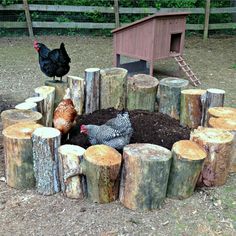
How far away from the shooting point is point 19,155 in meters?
3.50

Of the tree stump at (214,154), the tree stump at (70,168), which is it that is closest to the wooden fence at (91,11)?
the tree stump at (214,154)

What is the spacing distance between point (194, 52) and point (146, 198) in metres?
6.75

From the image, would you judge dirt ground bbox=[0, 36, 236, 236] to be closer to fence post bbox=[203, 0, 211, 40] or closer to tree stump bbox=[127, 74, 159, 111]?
tree stump bbox=[127, 74, 159, 111]

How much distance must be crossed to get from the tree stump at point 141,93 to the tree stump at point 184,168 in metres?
1.52

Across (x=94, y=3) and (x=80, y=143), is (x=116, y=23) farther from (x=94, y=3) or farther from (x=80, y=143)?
(x=80, y=143)

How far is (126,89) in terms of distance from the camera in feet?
16.9

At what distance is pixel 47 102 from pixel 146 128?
1.23 m

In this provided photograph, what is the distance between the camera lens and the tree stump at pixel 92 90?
4.93m

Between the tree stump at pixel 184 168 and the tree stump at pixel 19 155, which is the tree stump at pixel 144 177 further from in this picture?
the tree stump at pixel 19 155

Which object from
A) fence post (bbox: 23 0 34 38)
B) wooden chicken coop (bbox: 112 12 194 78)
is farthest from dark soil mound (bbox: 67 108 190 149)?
fence post (bbox: 23 0 34 38)

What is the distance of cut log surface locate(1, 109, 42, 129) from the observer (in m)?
3.91

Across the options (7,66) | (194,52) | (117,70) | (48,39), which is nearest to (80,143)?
(117,70)

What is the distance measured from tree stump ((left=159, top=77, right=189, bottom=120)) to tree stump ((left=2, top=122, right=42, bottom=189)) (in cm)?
191

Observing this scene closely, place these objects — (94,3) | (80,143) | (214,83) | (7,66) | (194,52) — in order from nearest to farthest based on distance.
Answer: (80,143)
(214,83)
(7,66)
(194,52)
(94,3)
